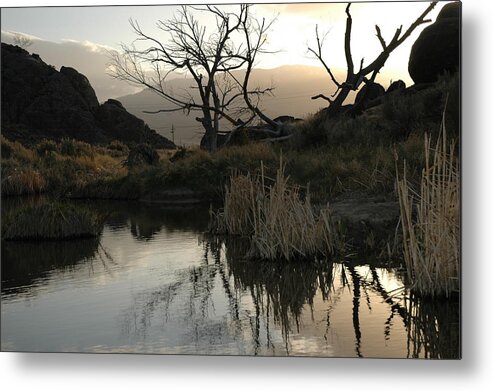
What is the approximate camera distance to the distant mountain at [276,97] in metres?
6.26

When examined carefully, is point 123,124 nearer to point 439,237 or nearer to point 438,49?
point 438,49

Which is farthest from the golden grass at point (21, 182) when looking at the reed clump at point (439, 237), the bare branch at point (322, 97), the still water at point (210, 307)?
the reed clump at point (439, 237)

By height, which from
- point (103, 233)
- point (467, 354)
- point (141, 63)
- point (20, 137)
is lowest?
point (467, 354)

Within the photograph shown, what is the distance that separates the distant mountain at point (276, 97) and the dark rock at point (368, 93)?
23cm

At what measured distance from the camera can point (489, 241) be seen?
494cm

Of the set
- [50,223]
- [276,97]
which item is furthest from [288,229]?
[50,223]

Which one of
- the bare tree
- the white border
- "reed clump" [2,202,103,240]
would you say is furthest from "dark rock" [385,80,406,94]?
"reed clump" [2,202,103,240]

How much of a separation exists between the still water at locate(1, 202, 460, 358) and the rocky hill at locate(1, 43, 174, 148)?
1.11 metres

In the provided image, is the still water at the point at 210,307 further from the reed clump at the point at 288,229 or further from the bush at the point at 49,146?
the bush at the point at 49,146

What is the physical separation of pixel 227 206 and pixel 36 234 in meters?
1.94

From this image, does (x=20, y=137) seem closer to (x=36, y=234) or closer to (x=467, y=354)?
(x=36, y=234)

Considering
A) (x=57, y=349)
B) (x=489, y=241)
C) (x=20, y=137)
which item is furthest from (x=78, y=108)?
(x=489, y=241)

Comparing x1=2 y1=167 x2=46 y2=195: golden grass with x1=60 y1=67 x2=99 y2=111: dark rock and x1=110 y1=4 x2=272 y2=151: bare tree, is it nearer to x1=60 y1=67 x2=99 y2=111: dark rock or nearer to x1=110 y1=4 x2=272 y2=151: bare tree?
x1=60 y1=67 x2=99 y2=111: dark rock

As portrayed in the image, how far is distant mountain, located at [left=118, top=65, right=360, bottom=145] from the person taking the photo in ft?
20.5
